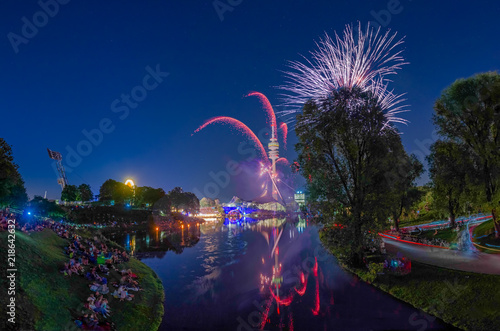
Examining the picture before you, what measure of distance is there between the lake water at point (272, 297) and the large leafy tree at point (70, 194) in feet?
337

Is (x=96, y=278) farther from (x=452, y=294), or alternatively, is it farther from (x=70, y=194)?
(x=70, y=194)

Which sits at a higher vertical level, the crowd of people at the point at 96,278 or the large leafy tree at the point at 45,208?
the large leafy tree at the point at 45,208

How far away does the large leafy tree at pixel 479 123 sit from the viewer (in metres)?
31.2

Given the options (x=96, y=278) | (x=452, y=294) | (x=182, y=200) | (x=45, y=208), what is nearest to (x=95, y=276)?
(x=96, y=278)

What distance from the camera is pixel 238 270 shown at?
115 ft

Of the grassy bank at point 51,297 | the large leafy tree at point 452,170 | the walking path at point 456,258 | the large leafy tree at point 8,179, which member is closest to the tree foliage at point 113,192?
the large leafy tree at point 8,179

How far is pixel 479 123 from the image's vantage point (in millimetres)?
32812

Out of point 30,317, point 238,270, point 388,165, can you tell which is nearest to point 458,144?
point 388,165

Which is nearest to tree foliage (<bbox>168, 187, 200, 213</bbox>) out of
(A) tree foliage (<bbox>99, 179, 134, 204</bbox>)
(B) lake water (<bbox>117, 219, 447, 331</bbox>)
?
(A) tree foliage (<bbox>99, 179, 134, 204</bbox>)

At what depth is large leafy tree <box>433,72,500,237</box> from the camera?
31188mm

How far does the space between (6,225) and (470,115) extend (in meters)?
44.5

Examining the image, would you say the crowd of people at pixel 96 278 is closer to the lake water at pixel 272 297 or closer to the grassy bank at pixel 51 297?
the grassy bank at pixel 51 297

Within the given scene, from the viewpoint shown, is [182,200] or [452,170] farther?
[182,200]

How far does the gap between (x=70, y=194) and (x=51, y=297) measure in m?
130
